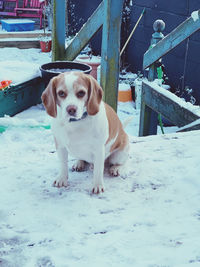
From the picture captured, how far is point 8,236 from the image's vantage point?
1.93 m

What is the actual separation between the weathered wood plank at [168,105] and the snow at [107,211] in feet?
2.21

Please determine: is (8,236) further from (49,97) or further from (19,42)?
(19,42)

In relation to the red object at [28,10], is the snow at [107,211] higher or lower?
lower

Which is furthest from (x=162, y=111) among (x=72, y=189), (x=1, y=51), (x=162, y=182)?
(x=1, y=51)

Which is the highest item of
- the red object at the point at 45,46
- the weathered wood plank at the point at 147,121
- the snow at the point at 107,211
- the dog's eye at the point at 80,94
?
the dog's eye at the point at 80,94

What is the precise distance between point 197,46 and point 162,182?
400 centimetres

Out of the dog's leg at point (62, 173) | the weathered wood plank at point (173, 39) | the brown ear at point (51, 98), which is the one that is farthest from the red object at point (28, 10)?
the brown ear at point (51, 98)

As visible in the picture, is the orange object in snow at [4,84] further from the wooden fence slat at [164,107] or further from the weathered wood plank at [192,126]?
the weathered wood plank at [192,126]

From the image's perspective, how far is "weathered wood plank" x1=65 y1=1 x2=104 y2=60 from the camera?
3910 mm

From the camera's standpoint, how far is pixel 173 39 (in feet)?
13.1

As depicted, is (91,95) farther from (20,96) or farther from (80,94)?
(20,96)

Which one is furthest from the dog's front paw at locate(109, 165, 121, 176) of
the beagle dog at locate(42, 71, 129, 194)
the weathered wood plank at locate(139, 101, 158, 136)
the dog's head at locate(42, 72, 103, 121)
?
the weathered wood plank at locate(139, 101, 158, 136)

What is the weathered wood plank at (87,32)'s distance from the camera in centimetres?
391

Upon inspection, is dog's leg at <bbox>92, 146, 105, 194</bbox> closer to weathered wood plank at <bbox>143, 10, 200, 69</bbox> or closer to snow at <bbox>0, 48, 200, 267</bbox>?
snow at <bbox>0, 48, 200, 267</bbox>
